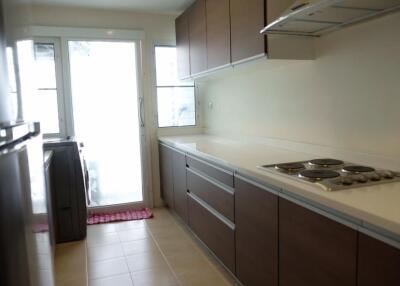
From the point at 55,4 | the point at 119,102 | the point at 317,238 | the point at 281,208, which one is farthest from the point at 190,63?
the point at 317,238

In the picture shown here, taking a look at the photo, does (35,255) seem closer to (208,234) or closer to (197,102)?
(208,234)

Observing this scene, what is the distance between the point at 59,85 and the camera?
3816mm

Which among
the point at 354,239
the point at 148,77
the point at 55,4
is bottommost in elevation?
the point at 354,239

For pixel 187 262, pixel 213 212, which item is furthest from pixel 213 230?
pixel 187 262

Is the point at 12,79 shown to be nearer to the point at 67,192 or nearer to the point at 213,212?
the point at 213,212

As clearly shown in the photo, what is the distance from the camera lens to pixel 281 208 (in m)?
1.64

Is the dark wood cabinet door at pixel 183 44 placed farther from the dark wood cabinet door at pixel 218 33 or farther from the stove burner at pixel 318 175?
the stove burner at pixel 318 175

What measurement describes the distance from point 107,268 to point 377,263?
7.02 feet

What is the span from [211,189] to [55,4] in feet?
8.49

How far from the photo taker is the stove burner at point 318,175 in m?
1.57

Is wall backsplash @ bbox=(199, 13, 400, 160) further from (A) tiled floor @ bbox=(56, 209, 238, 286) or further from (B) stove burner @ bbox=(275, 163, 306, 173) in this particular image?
(A) tiled floor @ bbox=(56, 209, 238, 286)

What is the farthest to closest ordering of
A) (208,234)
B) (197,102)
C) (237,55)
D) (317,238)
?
(197,102) < (208,234) < (237,55) < (317,238)

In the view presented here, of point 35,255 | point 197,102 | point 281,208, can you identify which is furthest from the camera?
point 197,102

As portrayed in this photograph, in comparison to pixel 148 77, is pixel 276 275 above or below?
below
